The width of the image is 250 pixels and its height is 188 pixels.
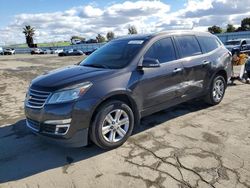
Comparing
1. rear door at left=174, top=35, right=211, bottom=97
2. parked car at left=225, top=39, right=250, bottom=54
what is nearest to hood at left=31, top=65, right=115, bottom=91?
rear door at left=174, top=35, right=211, bottom=97

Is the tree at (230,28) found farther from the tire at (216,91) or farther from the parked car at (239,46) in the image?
the tire at (216,91)

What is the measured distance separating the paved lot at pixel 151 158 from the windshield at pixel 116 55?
135cm

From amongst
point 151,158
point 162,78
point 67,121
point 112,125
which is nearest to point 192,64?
point 162,78

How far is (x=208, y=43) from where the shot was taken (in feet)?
21.4

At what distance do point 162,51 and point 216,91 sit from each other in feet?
7.20

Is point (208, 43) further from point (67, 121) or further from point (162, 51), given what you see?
point (67, 121)

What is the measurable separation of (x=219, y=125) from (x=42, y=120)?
10.8ft

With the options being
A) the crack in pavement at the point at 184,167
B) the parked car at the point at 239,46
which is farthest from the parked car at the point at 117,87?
the parked car at the point at 239,46

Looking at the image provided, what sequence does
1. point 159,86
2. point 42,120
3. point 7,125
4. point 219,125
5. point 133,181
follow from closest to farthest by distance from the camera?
1. point 133,181
2. point 42,120
3. point 159,86
4. point 219,125
5. point 7,125

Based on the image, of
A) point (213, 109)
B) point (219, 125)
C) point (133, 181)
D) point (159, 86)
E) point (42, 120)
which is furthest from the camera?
point (213, 109)

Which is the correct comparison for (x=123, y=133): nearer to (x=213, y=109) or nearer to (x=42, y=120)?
(x=42, y=120)

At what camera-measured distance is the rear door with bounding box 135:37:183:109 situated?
4867mm

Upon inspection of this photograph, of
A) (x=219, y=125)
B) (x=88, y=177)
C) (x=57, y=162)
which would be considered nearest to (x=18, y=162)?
(x=57, y=162)

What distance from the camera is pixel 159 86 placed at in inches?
200
